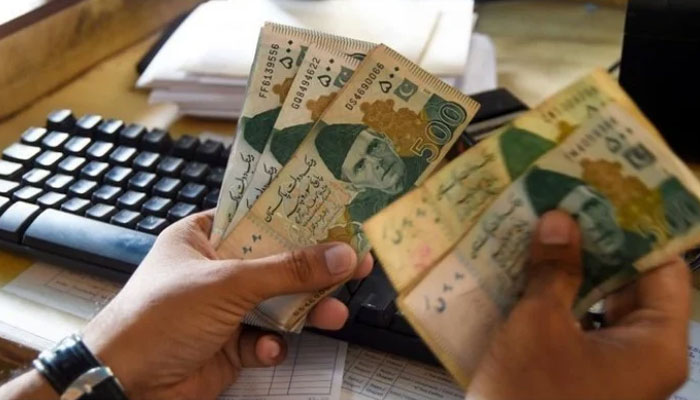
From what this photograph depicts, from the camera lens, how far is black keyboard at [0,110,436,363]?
0.59m

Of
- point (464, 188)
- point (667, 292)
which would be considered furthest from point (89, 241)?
point (667, 292)

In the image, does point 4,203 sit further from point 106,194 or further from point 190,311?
point 190,311

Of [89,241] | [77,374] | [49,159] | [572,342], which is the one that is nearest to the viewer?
[572,342]

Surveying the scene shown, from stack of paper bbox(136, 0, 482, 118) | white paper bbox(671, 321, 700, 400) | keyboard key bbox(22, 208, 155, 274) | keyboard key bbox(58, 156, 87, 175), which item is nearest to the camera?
white paper bbox(671, 321, 700, 400)

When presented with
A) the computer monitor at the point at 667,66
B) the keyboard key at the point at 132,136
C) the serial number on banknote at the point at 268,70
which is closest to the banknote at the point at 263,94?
the serial number on banknote at the point at 268,70

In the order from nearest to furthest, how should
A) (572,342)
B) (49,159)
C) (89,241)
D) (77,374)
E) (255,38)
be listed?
(572,342) → (77,374) → (89,241) → (49,159) → (255,38)

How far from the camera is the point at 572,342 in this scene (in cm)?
43

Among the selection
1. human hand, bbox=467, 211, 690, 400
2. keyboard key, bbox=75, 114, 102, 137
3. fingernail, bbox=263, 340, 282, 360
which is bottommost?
fingernail, bbox=263, 340, 282, 360

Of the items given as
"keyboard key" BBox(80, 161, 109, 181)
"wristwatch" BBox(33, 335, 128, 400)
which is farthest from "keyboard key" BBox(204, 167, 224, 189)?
"wristwatch" BBox(33, 335, 128, 400)

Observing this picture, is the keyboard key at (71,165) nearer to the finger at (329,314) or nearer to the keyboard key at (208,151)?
the keyboard key at (208,151)

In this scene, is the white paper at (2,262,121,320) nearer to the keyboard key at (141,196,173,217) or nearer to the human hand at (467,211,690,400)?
the keyboard key at (141,196,173,217)

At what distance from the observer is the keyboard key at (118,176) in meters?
0.73

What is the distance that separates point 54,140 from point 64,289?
0.63 ft

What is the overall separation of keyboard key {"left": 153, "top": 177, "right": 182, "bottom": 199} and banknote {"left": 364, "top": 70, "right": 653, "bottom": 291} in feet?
0.98
